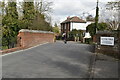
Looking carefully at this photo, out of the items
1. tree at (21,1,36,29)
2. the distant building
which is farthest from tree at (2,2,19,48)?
the distant building

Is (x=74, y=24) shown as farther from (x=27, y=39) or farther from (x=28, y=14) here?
(x=27, y=39)

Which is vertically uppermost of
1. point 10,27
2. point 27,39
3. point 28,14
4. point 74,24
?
point 28,14

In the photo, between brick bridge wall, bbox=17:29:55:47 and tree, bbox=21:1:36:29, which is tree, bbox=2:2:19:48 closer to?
brick bridge wall, bbox=17:29:55:47

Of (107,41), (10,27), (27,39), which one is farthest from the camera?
(10,27)

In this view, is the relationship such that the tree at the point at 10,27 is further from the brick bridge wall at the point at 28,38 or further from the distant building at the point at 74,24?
the distant building at the point at 74,24

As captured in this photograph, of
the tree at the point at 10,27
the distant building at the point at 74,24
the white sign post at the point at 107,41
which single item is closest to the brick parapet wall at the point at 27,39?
the tree at the point at 10,27

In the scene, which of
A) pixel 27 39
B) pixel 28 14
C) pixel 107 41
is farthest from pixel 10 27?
pixel 107 41

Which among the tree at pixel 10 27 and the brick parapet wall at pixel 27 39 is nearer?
the tree at pixel 10 27

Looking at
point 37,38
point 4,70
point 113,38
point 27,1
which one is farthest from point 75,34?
point 4,70

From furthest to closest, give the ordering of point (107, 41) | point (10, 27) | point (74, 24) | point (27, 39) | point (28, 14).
Result: point (74, 24), point (28, 14), point (10, 27), point (27, 39), point (107, 41)

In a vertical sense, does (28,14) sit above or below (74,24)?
above

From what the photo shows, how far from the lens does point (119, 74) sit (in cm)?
695

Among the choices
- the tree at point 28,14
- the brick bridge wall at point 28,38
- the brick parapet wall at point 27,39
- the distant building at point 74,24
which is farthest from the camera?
the distant building at point 74,24

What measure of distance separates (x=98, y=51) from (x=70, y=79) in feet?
23.4
